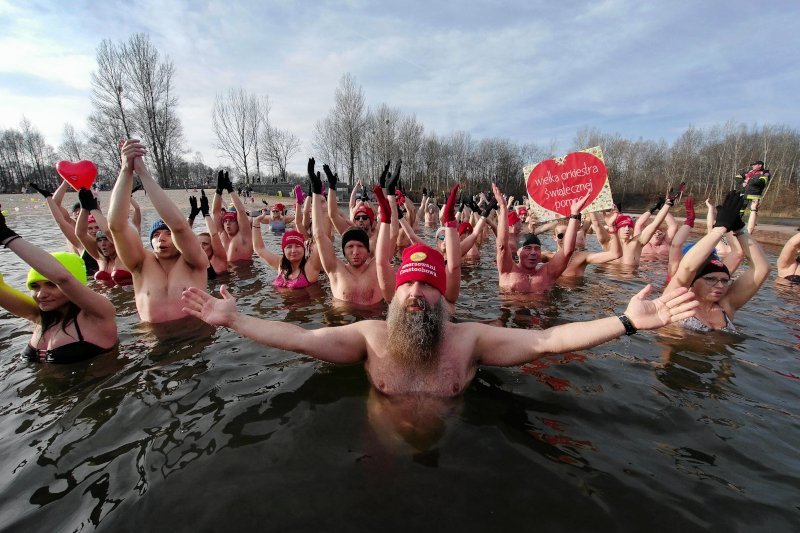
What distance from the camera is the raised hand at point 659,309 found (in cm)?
227

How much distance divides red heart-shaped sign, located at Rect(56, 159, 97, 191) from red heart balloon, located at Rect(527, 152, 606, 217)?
656cm

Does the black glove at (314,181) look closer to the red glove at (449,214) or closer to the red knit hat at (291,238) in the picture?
the red knit hat at (291,238)

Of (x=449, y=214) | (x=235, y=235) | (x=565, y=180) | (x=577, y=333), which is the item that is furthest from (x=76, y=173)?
(x=565, y=180)

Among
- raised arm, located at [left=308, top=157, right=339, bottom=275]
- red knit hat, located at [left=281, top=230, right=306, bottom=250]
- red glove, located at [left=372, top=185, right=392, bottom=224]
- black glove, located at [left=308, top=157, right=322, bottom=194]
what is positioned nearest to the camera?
red glove, located at [left=372, top=185, right=392, bottom=224]

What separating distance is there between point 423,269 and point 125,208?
309cm

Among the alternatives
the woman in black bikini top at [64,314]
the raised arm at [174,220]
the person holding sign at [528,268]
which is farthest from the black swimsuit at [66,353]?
the person holding sign at [528,268]

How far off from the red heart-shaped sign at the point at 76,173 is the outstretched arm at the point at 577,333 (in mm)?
6111

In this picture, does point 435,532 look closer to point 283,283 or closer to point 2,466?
point 2,466

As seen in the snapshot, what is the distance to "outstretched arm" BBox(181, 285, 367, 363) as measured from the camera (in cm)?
255

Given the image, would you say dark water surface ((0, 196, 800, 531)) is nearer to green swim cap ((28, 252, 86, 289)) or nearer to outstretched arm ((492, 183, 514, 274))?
green swim cap ((28, 252, 86, 289))

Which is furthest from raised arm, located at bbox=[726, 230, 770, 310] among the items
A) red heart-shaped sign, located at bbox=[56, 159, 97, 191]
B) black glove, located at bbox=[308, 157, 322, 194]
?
red heart-shaped sign, located at bbox=[56, 159, 97, 191]

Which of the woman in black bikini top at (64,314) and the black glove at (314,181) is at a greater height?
the black glove at (314,181)

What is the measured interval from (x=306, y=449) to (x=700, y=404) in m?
3.17

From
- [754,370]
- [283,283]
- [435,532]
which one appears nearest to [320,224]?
[283,283]
